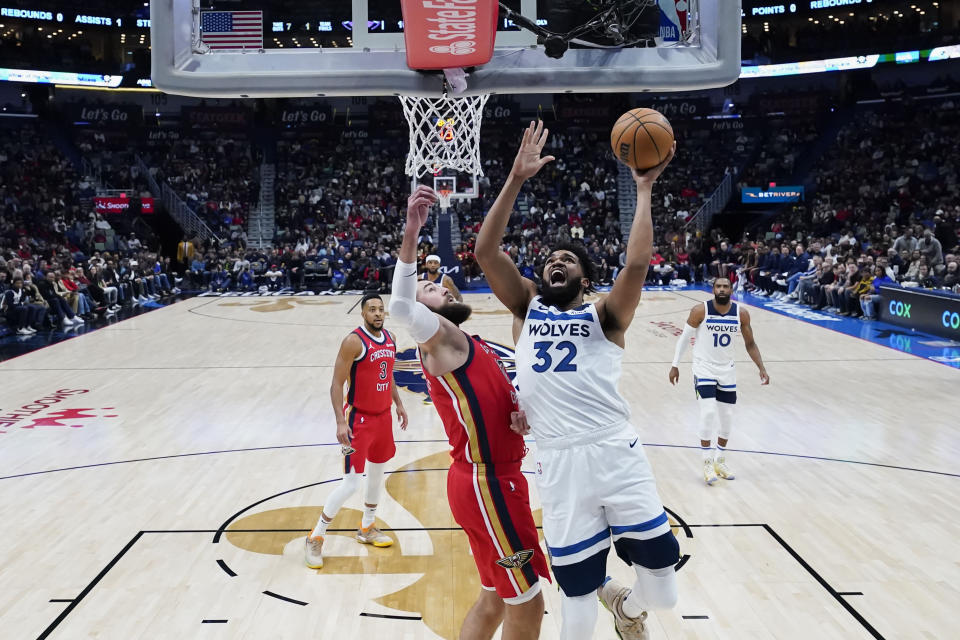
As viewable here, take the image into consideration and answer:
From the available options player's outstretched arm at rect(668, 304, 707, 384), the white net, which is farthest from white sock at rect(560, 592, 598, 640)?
the white net

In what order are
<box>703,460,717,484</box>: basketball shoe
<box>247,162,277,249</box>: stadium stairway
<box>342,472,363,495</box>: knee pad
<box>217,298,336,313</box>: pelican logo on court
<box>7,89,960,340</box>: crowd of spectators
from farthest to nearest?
<box>247,162,277,249</box>: stadium stairway, <box>7,89,960,340</box>: crowd of spectators, <box>217,298,336,313</box>: pelican logo on court, <box>703,460,717,484</box>: basketball shoe, <box>342,472,363,495</box>: knee pad

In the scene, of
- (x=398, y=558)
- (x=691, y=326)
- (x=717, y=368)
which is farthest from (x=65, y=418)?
(x=717, y=368)

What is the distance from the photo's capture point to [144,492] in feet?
22.0

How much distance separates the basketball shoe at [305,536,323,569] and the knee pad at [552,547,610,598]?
2.34 metres

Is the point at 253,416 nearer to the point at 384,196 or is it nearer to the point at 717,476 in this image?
the point at 717,476

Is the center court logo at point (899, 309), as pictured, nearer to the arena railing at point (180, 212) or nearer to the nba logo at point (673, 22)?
the nba logo at point (673, 22)

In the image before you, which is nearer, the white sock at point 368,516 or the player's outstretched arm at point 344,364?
the player's outstretched arm at point 344,364

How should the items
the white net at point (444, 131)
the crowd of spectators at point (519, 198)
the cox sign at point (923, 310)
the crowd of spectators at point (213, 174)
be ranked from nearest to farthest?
the white net at point (444, 131) → the cox sign at point (923, 310) → the crowd of spectators at point (519, 198) → the crowd of spectators at point (213, 174)

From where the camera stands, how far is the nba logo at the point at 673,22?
5.83 metres

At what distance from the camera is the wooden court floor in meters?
4.57

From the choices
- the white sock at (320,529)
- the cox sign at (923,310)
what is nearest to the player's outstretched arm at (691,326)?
the white sock at (320,529)

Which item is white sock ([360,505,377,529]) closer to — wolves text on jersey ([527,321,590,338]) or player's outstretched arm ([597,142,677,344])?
wolves text on jersey ([527,321,590,338])

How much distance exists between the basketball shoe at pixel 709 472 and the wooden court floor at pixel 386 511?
3.7 inches

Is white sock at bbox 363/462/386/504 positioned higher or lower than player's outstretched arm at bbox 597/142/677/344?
lower
